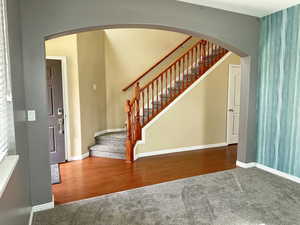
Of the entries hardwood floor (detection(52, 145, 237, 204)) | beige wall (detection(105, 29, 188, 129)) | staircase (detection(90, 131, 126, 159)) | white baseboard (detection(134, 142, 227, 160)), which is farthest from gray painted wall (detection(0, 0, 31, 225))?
beige wall (detection(105, 29, 188, 129))

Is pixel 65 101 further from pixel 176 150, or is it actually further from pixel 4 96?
pixel 176 150

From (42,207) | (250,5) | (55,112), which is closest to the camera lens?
(42,207)

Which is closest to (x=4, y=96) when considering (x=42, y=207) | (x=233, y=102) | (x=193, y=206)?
(x=42, y=207)

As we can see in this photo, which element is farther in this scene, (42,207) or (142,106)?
(142,106)

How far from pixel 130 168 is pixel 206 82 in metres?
2.83

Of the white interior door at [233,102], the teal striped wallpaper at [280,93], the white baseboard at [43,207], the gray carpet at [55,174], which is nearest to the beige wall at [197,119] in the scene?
the white interior door at [233,102]

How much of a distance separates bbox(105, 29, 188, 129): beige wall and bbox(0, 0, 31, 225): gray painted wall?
3386mm

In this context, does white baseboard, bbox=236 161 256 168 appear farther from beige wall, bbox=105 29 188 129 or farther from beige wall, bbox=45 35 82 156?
beige wall, bbox=45 35 82 156

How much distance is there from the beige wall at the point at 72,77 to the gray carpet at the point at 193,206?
1929 mm

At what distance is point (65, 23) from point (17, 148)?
5.01ft

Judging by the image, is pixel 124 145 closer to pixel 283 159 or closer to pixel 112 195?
pixel 112 195

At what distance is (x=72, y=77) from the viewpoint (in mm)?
4184

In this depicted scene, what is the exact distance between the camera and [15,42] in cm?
195

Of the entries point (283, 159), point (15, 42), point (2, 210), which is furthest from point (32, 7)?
point (283, 159)
